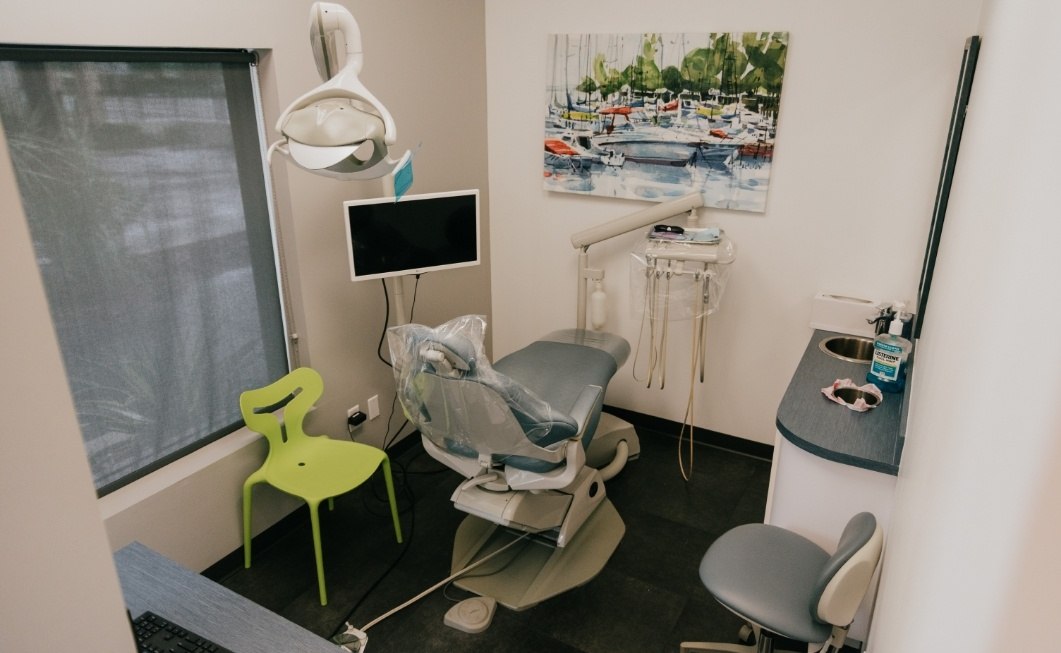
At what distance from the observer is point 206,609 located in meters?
1.56

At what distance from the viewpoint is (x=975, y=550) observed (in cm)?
48

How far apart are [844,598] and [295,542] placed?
83.4 inches

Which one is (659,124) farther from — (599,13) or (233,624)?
(233,624)

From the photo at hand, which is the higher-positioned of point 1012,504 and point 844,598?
point 1012,504

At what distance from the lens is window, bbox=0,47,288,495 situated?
1.95m

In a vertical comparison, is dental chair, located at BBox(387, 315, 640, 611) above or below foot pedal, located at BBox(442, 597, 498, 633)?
above

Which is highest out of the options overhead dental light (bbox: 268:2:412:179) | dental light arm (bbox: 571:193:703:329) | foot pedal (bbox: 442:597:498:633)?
overhead dental light (bbox: 268:2:412:179)

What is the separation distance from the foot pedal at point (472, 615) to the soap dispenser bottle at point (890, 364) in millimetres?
1576

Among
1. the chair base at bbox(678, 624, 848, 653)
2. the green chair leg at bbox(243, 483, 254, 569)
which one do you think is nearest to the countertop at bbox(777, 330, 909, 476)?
the chair base at bbox(678, 624, 848, 653)

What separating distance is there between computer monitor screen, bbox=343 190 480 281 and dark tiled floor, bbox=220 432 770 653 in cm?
107

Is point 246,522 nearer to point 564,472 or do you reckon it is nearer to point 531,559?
point 531,559

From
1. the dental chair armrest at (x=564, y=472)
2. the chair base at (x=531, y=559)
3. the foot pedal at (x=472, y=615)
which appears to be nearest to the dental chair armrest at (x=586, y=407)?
the dental chair armrest at (x=564, y=472)

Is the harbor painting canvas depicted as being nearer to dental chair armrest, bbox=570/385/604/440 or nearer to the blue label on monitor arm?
dental chair armrest, bbox=570/385/604/440

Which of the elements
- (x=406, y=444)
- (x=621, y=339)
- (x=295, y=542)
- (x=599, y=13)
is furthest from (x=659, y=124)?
(x=295, y=542)
